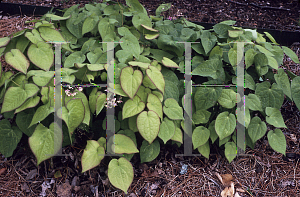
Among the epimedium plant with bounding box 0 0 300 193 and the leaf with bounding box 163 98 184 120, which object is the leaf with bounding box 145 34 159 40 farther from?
the leaf with bounding box 163 98 184 120

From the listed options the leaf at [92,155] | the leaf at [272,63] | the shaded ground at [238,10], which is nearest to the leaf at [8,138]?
the leaf at [92,155]

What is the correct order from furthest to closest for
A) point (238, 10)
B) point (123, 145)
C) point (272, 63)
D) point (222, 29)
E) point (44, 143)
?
point (238, 10) → point (222, 29) → point (272, 63) → point (123, 145) → point (44, 143)

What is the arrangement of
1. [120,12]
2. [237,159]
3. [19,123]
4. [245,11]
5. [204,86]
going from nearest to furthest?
[19,123] → [204,86] → [237,159] → [120,12] → [245,11]

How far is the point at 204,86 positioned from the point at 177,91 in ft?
0.60

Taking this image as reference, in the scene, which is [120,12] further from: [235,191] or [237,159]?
[235,191]

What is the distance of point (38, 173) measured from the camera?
57.4 inches

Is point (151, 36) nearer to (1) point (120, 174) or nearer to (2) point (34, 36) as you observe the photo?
(2) point (34, 36)

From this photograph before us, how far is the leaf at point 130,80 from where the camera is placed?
1.20 metres

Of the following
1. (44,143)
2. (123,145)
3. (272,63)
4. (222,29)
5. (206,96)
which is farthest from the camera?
(222,29)

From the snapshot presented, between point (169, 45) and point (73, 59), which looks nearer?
point (73, 59)

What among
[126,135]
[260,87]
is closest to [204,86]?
[260,87]

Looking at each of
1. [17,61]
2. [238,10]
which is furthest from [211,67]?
[238,10]

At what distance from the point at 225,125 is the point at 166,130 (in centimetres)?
39

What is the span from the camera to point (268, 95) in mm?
1503
